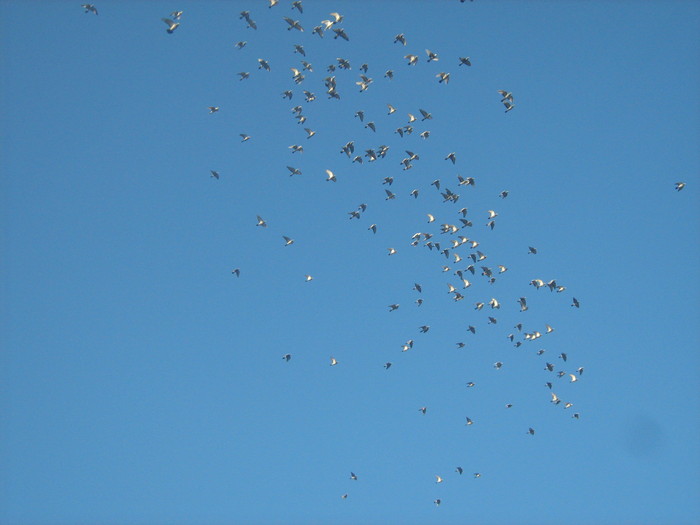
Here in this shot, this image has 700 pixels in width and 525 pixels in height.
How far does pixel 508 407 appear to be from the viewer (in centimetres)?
7650

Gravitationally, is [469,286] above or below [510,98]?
below

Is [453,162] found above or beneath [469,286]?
above

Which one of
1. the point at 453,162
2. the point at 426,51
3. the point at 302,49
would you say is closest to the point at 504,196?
the point at 453,162

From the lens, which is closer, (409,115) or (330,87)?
(330,87)

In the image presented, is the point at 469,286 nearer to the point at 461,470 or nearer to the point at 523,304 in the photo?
the point at 523,304

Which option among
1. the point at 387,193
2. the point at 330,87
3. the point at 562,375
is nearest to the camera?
the point at 330,87

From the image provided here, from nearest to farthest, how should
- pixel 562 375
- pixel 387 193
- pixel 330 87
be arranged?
pixel 330 87
pixel 387 193
pixel 562 375

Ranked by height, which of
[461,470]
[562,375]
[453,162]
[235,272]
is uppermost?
[453,162]

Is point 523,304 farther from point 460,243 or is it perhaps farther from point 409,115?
point 409,115

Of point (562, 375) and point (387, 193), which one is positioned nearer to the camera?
point (387, 193)

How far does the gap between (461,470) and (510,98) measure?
81.1 feet

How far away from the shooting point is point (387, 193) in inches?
2874

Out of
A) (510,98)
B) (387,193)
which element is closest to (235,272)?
(387,193)

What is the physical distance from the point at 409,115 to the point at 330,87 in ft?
25.8
